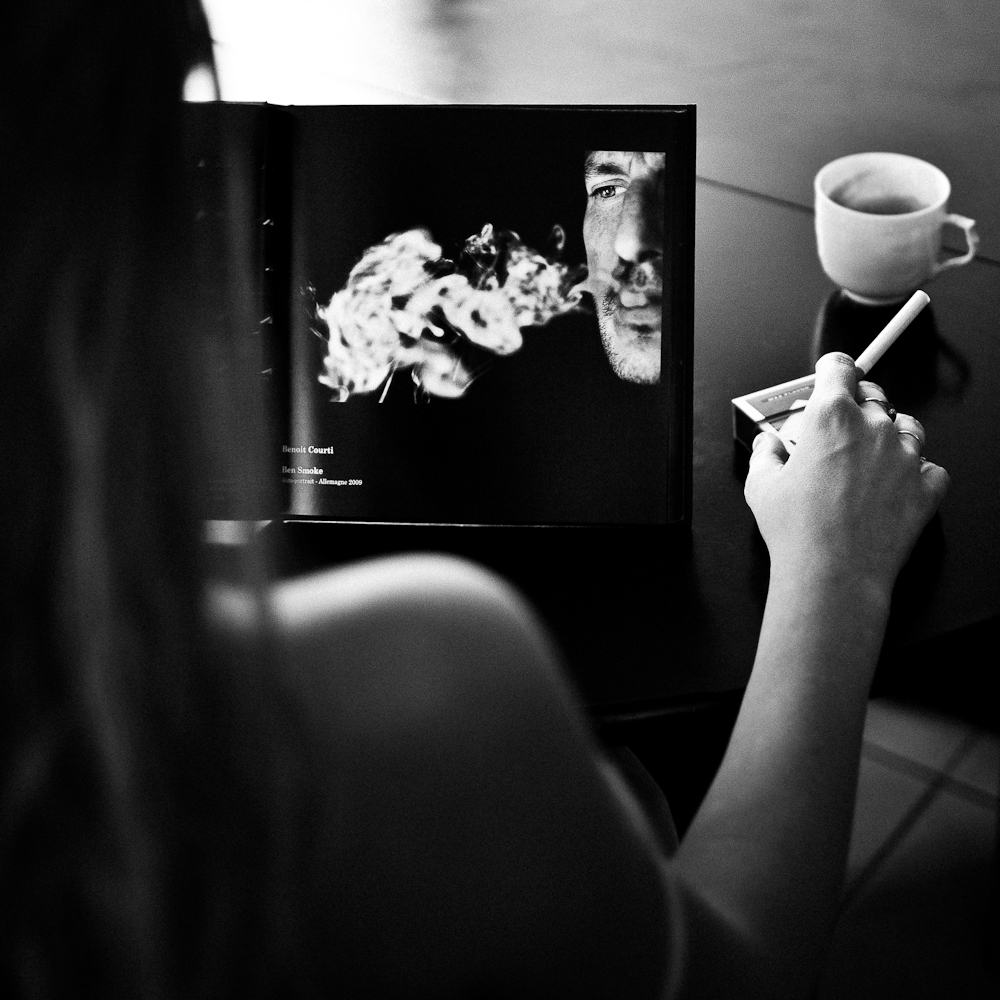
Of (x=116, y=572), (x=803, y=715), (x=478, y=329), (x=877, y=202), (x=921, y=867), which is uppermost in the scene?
(x=877, y=202)

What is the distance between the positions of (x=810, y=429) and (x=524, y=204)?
242mm

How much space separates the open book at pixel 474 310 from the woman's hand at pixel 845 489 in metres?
0.07

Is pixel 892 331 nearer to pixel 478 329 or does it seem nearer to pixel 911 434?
pixel 911 434

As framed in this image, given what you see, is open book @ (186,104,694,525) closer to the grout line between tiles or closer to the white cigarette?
the white cigarette

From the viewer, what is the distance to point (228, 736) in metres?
0.48

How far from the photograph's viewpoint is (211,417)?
48 cm

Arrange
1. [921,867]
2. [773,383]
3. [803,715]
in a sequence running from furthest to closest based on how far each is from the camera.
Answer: [921,867] < [773,383] < [803,715]

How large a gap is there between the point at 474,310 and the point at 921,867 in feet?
3.26

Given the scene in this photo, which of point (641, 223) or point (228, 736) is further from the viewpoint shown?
point (641, 223)

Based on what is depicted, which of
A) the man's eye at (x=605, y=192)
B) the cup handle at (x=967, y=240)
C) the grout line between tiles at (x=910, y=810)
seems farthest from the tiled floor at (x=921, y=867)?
the man's eye at (x=605, y=192)

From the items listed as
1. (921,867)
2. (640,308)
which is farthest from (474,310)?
(921,867)

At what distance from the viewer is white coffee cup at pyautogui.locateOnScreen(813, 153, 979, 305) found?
37.3 inches

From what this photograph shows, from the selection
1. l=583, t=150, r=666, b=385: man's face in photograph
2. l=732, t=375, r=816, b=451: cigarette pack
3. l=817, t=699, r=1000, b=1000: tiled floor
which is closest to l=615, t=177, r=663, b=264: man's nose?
l=583, t=150, r=666, b=385: man's face in photograph

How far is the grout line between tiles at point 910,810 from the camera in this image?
4.71ft
